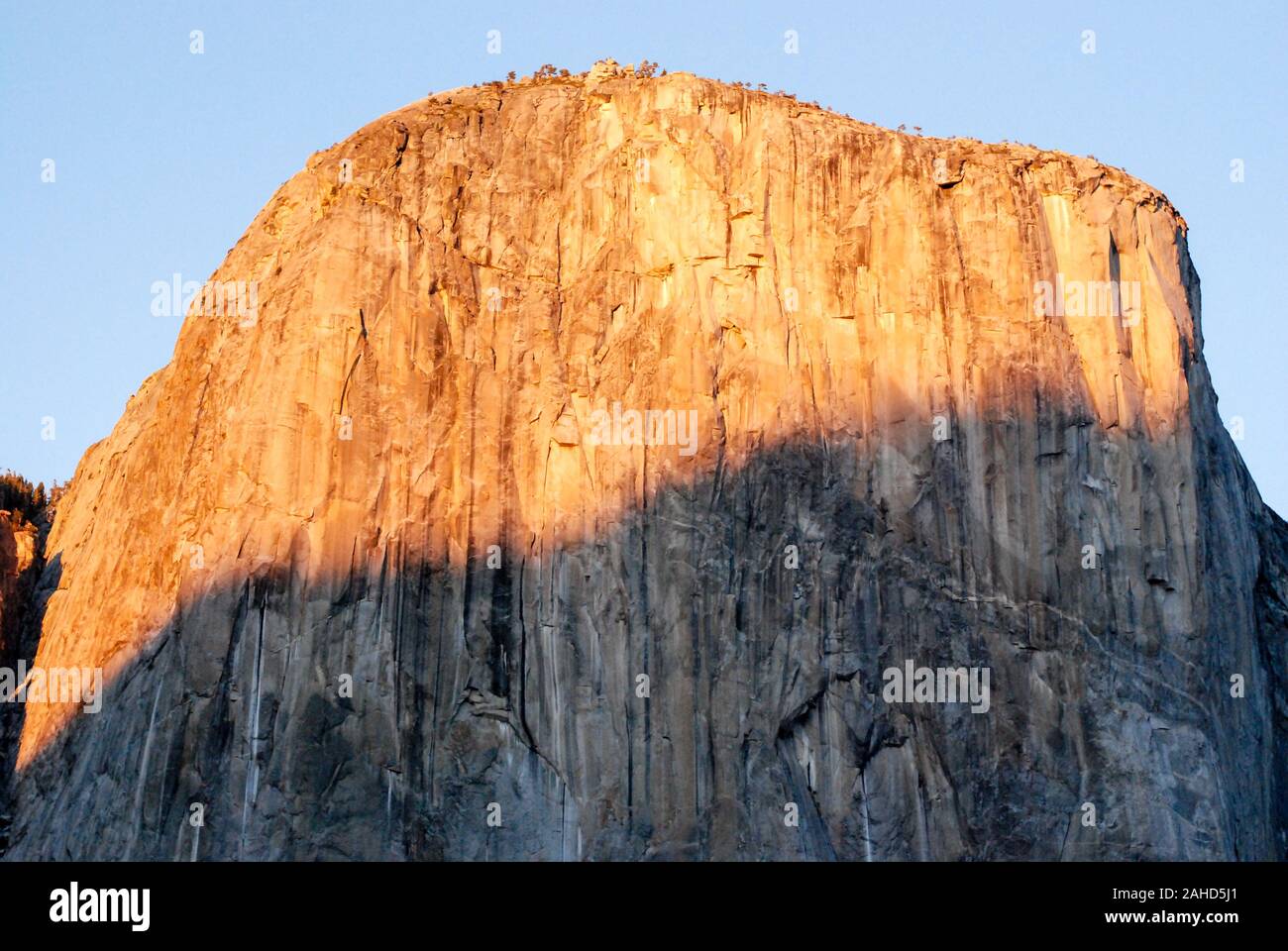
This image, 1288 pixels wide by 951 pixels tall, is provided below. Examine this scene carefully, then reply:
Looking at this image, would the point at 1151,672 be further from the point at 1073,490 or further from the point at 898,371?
the point at 898,371

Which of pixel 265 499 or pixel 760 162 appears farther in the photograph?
pixel 760 162

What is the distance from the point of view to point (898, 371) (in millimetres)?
53656

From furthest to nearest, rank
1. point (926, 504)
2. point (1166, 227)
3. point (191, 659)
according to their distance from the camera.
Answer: point (1166, 227)
point (926, 504)
point (191, 659)

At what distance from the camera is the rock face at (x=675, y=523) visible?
4931 centimetres

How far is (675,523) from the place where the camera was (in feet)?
169

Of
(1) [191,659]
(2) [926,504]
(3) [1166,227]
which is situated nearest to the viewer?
(1) [191,659]

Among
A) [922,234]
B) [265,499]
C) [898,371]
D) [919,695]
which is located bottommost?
[919,695]

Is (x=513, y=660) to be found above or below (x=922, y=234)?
below

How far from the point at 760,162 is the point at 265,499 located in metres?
15.0

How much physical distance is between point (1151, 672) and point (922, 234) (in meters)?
12.0

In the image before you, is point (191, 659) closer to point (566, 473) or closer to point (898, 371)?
point (566, 473)

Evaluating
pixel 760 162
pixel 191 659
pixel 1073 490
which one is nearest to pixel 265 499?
pixel 191 659

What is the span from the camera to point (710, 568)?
51.3 meters

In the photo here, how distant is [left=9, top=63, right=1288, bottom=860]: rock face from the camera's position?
49.3 meters
